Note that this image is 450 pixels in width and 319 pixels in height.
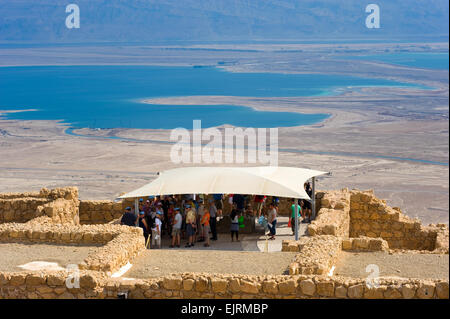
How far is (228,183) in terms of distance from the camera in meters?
17.8

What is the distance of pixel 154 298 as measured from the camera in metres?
10.9

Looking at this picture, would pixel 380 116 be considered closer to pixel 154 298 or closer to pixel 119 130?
pixel 119 130

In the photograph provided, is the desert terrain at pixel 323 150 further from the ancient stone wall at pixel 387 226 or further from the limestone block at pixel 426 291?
the limestone block at pixel 426 291

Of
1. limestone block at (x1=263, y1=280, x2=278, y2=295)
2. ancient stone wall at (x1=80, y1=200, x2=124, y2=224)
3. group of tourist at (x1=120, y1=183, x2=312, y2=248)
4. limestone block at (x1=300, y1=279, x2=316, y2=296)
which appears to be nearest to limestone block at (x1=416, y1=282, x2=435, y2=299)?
limestone block at (x1=300, y1=279, x2=316, y2=296)

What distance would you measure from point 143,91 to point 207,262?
100587 millimetres

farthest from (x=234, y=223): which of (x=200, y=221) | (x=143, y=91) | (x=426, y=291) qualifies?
(x=143, y=91)

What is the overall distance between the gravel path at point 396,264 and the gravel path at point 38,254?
464cm

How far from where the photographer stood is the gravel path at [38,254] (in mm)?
13344

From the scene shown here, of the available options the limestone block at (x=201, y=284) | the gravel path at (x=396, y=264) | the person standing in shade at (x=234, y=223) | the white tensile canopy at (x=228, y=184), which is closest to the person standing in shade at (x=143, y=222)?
the white tensile canopy at (x=228, y=184)

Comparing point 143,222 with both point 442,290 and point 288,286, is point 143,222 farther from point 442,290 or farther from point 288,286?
point 442,290

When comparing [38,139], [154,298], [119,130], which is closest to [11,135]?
[38,139]

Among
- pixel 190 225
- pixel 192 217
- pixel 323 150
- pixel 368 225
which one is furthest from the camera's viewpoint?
pixel 323 150

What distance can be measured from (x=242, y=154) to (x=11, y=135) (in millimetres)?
22177
